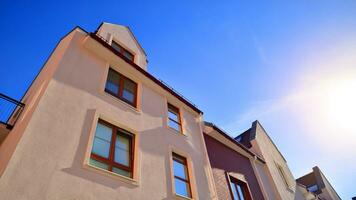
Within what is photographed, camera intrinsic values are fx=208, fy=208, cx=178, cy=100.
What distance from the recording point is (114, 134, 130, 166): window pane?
6125mm

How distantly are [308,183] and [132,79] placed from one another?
30140mm

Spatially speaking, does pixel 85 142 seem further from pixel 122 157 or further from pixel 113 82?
pixel 113 82

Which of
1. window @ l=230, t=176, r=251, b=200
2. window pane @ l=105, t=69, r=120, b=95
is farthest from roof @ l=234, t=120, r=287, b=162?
window pane @ l=105, t=69, r=120, b=95

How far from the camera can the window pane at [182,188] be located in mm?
7143

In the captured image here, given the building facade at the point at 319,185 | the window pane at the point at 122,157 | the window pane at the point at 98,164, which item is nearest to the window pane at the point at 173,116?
the window pane at the point at 122,157

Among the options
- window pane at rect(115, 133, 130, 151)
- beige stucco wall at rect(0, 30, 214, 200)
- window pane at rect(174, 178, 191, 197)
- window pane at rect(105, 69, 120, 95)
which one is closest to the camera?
beige stucco wall at rect(0, 30, 214, 200)

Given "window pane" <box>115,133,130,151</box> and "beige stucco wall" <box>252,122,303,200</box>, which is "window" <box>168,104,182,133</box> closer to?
"window pane" <box>115,133,130,151</box>

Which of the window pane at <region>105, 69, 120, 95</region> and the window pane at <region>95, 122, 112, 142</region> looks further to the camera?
the window pane at <region>105, 69, 120, 95</region>

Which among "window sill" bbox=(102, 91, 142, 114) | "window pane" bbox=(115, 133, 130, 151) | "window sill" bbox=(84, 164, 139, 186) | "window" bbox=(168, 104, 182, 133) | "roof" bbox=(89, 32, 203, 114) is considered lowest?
"window sill" bbox=(84, 164, 139, 186)

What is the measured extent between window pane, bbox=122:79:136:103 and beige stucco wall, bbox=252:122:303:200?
9973 millimetres

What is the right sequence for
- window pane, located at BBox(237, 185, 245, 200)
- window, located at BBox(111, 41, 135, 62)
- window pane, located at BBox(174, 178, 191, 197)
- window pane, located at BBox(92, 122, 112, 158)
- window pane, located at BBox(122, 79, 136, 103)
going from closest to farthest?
window pane, located at BBox(92, 122, 112, 158) < window pane, located at BBox(174, 178, 191, 197) < window pane, located at BBox(122, 79, 136, 103) < window, located at BBox(111, 41, 135, 62) < window pane, located at BBox(237, 185, 245, 200)

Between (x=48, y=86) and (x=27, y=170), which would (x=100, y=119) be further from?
(x=27, y=170)

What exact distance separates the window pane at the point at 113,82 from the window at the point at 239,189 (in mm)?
6940

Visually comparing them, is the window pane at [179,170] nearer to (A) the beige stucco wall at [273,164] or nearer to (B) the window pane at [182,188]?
(B) the window pane at [182,188]
